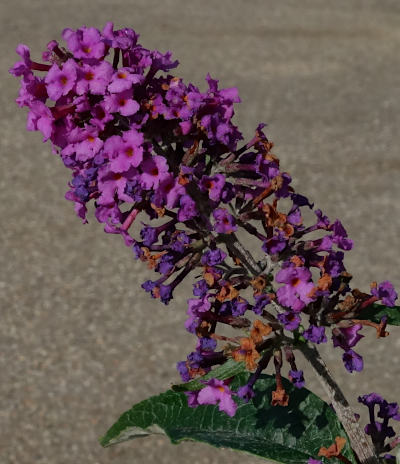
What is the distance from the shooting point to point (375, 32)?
9.76 meters

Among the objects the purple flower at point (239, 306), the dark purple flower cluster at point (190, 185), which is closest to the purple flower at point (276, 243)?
the dark purple flower cluster at point (190, 185)

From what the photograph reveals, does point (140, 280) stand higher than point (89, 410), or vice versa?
point (140, 280)

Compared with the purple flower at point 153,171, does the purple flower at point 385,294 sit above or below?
below

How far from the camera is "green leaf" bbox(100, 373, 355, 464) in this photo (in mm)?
1841

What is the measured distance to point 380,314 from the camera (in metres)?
1.78

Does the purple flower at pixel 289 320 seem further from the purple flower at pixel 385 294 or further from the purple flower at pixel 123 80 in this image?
the purple flower at pixel 123 80

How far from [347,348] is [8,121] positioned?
6.46 meters

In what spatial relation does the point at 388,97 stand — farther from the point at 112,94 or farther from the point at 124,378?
the point at 112,94

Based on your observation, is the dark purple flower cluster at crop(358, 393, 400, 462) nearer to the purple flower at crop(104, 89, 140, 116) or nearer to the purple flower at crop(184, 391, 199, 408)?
the purple flower at crop(184, 391, 199, 408)

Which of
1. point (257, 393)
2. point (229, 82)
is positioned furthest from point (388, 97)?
point (257, 393)

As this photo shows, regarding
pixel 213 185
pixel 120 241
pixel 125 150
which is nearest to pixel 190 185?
pixel 213 185

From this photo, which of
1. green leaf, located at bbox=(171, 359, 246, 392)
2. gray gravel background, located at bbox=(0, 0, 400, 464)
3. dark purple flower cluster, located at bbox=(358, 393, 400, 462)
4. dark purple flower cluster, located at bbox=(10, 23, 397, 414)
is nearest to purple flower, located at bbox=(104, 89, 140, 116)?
dark purple flower cluster, located at bbox=(10, 23, 397, 414)

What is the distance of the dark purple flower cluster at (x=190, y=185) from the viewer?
1.54 meters

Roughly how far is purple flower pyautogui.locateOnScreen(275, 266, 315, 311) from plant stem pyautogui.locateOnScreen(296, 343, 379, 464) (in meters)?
0.17
